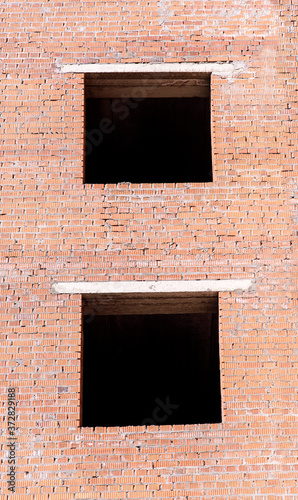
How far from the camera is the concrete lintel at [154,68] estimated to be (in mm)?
5812

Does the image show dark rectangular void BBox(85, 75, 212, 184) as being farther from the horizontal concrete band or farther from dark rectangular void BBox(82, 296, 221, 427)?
the horizontal concrete band

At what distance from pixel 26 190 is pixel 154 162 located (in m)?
3.43

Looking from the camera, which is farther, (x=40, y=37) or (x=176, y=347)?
(x=176, y=347)

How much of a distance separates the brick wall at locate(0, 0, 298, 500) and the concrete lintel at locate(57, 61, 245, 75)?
0.23ft

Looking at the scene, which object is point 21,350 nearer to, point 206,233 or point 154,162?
point 206,233

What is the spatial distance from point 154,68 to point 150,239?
1909 mm

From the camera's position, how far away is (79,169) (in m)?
5.60

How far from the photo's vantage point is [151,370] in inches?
337

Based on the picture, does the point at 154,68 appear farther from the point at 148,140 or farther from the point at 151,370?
the point at 151,370

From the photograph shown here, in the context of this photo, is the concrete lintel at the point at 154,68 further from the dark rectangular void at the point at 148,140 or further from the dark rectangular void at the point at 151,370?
the dark rectangular void at the point at 151,370

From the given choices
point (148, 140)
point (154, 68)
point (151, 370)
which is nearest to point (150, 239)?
point (154, 68)

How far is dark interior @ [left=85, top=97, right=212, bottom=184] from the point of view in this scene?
26.1 feet

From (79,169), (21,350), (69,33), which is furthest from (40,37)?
(21,350)

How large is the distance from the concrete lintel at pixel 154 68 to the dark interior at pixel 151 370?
12.4 feet
